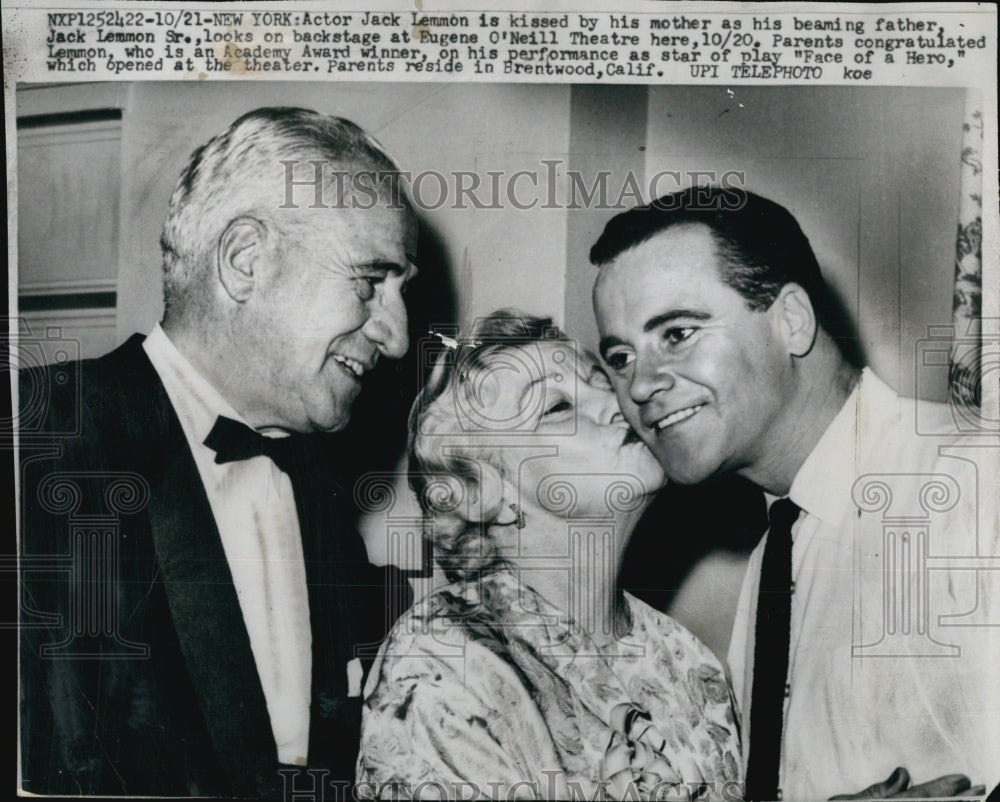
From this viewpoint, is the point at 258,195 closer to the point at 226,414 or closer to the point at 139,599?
the point at 226,414

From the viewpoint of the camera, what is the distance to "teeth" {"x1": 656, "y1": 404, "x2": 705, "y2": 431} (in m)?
1.41

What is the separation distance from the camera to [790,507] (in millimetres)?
1453

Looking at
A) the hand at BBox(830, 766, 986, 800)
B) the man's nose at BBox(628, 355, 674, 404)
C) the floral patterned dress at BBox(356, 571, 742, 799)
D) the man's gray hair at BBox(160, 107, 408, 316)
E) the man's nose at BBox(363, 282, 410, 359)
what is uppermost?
the man's gray hair at BBox(160, 107, 408, 316)

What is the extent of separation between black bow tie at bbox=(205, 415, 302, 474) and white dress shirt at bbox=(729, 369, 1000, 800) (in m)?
0.73

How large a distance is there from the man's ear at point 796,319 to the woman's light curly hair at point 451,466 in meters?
0.47

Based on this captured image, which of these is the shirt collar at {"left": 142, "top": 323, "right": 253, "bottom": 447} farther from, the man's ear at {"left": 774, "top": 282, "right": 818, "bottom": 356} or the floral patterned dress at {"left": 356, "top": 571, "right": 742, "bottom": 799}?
the man's ear at {"left": 774, "top": 282, "right": 818, "bottom": 356}

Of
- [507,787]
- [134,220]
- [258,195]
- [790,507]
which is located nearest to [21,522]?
[134,220]

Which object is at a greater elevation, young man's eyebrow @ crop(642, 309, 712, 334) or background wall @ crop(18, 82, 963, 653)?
background wall @ crop(18, 82, 963, 653)

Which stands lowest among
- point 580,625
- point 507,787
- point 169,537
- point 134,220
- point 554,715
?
point 507,787

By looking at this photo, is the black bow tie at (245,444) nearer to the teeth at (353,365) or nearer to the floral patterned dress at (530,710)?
the teeth at (353,365)

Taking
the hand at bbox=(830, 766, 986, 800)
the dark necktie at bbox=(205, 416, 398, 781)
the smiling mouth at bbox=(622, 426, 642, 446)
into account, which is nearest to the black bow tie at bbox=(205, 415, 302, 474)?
the dark necktie at bbox=(205, 416, 398, 781)

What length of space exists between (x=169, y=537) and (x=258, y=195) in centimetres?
54

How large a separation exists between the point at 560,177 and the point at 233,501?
0.71 metres

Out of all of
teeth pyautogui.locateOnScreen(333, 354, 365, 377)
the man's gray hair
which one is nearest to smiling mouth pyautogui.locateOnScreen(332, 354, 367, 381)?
teeth pyautogui.locateOnScreen(333, 354, 365, 377)
